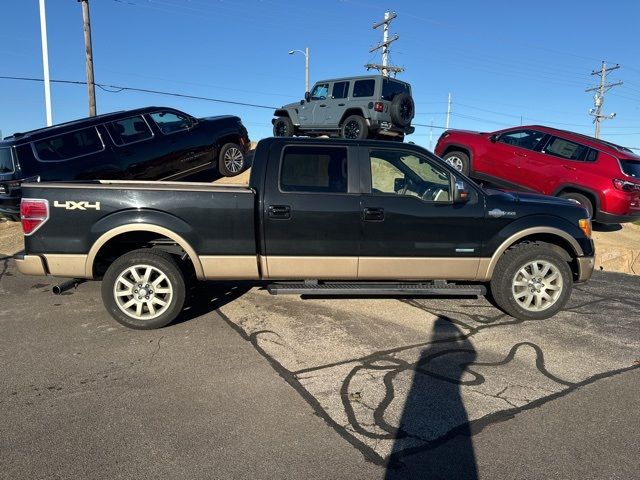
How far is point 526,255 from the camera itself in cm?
464

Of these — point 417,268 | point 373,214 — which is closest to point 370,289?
point 417,268

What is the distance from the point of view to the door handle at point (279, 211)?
4328mm

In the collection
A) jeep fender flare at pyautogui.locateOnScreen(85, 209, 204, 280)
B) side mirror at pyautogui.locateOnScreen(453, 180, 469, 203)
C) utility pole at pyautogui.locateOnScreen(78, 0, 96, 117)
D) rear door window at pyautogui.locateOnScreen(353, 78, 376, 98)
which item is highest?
utility pole at pyautogui.locateOnScreen(78, 0, 96, 117)

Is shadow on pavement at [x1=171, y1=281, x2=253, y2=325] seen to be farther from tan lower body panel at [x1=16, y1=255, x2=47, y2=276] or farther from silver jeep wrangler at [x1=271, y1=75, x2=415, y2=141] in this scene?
silver jeep wrangler at [x1=271, y1=75, x2=415, y2=141]

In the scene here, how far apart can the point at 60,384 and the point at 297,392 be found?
1823 millimetres

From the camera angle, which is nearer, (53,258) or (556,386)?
(556,386)

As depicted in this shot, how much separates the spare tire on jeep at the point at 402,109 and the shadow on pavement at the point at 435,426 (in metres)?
9.17

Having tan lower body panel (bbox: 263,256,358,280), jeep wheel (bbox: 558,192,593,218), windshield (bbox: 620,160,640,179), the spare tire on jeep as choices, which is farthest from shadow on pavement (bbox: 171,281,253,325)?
the spare tire on jeep

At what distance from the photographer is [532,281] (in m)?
4.69

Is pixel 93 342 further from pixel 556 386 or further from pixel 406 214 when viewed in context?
pixel 556 386

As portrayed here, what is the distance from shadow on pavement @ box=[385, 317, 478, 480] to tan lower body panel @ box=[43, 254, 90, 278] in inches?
130

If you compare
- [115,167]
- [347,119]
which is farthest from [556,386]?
[347,119]

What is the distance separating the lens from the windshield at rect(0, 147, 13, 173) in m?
6.41

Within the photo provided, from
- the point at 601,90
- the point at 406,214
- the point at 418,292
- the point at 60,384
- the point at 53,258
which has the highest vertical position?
the point at 601,90
